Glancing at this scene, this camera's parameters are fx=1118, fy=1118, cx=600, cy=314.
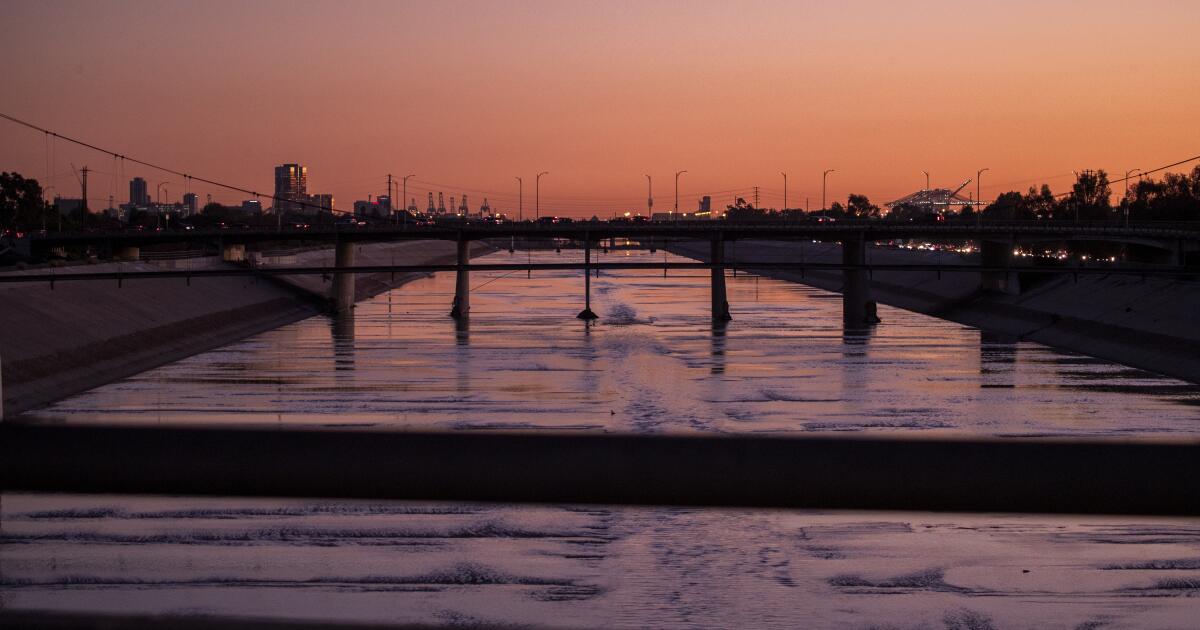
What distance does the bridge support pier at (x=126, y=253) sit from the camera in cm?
8612

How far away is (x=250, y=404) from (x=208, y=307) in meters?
36.9

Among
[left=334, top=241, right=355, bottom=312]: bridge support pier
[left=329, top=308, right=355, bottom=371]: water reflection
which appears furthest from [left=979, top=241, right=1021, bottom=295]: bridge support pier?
[left=334, top=241, right=355, bottom=312]: bridge support pier

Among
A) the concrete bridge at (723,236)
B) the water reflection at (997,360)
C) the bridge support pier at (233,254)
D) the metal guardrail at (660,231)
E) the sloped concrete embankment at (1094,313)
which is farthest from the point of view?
the bridge support pier at (233,254)

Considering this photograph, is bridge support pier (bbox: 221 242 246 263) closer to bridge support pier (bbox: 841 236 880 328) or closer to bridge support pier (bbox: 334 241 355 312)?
bridge support pier (bbox: 334 241 355 312)

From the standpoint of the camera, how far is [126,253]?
283 ft

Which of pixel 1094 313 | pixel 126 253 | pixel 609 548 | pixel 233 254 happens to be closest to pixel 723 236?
pixel 1094 313

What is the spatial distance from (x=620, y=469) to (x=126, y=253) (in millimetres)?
88837

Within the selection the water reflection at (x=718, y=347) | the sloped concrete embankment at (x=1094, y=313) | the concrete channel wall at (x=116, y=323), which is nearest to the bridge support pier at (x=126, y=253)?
the concrete channel wall at (x=116, y=323)

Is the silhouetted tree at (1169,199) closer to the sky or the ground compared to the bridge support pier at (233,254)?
closer to the sky

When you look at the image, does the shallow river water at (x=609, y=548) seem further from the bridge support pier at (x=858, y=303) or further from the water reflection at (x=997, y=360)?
Result: the bridge support pier at (x=858, y=303)

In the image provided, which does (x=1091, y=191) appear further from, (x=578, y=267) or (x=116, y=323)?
(x=116, y=323)

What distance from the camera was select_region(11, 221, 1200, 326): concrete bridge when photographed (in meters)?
76.2

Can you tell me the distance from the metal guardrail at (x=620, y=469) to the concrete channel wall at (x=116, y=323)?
28.5 metres

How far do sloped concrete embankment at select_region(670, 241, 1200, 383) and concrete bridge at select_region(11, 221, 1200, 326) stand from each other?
2.89 m
